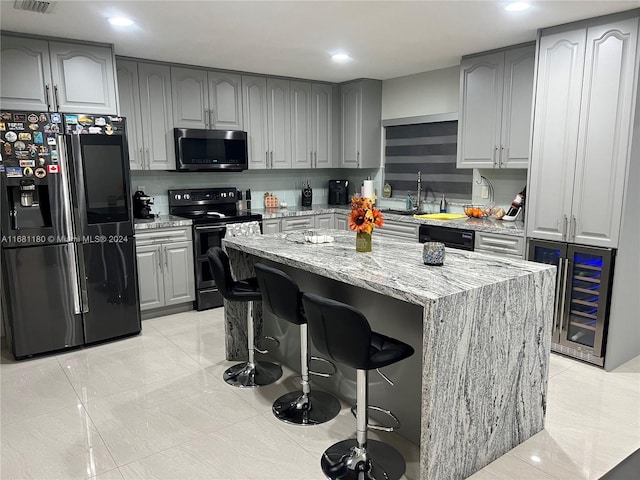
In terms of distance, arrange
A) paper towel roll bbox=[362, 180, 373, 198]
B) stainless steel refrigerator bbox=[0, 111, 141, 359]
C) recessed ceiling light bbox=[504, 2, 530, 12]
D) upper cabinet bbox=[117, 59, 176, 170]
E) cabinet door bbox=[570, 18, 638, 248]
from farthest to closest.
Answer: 1. upper cabinet bbox=[117, 59, 176, 170]
2. stainless steel refrigerator bbox=[0, 111, 141, 359]
3. cabinet door bbox=[570, 18, 638, 248]
4. recessed ceiling light bbox=[504, 2, 530, 12]
5. paper towel roll bbox=[362, 180, 373, 198]

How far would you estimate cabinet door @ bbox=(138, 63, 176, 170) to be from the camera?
4641 millimetres

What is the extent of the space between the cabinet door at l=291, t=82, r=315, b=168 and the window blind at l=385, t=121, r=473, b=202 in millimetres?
1010

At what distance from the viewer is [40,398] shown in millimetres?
3115

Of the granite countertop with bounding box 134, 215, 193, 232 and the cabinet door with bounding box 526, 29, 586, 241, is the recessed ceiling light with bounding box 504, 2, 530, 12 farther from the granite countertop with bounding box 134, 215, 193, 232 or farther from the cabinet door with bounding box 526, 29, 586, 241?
the granite countertop with bounding box 134, 215, 193, 232

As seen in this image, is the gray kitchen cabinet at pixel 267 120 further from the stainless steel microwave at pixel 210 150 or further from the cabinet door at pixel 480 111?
the cabinet door at pixel 480 111

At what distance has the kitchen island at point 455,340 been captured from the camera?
2051 mm

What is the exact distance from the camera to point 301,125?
577 cm

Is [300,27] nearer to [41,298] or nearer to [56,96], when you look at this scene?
[56,96]

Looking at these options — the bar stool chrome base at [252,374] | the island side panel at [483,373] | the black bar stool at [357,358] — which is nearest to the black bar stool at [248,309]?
the bar stool chrome base at [252,374]

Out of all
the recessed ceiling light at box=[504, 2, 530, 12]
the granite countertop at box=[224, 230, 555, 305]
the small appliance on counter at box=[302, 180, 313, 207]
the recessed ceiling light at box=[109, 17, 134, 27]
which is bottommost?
the granite countertop at box=[224, 230, 555, 305]

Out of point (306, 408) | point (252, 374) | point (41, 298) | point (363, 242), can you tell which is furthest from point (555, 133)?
point (41, 298)

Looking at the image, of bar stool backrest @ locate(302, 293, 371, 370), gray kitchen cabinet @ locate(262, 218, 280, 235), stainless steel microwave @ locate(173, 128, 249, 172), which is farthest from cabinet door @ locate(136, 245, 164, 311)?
bar stool backrest @ locate(302, 293, 371, 370)

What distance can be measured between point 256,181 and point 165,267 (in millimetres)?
1747

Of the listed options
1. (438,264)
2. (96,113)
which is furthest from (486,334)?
(96,113)
